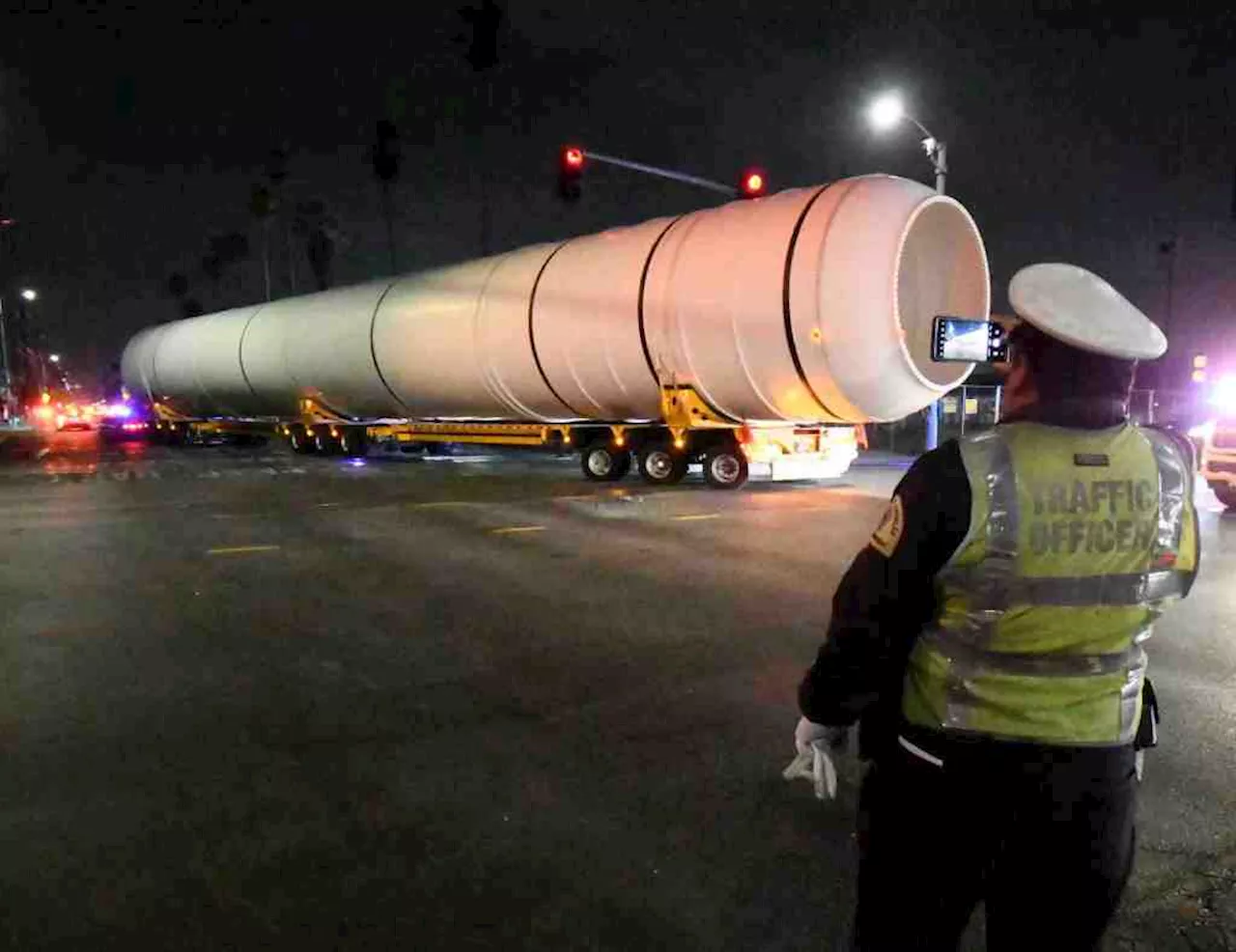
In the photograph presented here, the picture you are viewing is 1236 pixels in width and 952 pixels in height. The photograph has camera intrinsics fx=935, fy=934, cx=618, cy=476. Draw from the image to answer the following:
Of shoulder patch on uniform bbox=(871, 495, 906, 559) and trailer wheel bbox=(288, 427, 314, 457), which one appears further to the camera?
trailer wheel bbox=(288, 427, 314, 457)

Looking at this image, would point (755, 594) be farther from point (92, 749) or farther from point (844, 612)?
point (844, 612)

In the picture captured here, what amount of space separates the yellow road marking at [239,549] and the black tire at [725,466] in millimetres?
7722

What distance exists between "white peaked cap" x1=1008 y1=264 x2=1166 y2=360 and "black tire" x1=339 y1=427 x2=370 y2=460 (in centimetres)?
2356

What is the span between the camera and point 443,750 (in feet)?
14.4

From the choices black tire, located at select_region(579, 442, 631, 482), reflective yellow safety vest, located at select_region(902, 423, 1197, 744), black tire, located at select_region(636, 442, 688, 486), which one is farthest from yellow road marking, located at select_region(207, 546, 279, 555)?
reflective yellow safety vest, located at select_region(902, 423, 1197, 744)

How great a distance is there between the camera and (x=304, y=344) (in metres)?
23.0

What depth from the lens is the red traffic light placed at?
599 inches

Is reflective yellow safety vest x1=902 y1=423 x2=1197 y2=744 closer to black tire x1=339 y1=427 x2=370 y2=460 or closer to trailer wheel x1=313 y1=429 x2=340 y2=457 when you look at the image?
black tire x1=339 y1=427 x2=370 y2=460

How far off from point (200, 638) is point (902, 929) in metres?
5.59

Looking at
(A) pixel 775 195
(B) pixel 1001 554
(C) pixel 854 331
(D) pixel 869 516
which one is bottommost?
(D) pixel 869 516

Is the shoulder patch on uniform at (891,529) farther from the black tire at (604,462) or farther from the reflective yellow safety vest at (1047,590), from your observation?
the black tire at (604,462)

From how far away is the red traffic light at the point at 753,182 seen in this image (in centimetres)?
1521

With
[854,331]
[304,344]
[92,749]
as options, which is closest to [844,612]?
[92,749]

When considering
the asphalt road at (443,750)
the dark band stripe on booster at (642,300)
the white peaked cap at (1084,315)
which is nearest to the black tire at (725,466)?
the dark band stripe on booster at (642,300)
